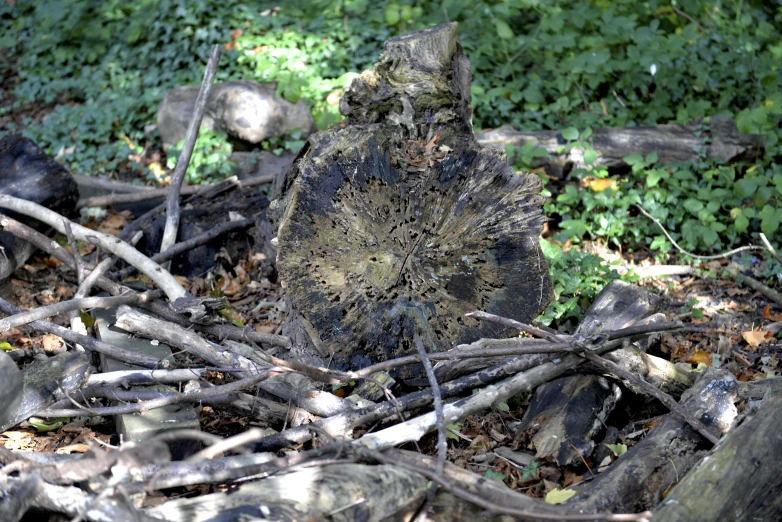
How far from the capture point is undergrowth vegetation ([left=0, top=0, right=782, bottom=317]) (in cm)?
541

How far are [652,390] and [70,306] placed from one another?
3069mm

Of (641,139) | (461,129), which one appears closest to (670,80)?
(641,139)

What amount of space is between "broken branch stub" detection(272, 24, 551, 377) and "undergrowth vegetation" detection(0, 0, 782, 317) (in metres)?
1.78

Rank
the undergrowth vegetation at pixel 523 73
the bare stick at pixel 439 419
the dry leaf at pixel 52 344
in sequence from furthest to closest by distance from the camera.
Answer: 1. the undergrowth vegetation at pixel 523 73
2. the dry leaf at pixel 52 344
3. the bare stick at pixel 439 419

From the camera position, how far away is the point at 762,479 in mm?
2617

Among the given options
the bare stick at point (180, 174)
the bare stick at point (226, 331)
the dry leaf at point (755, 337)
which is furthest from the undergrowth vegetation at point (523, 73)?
the bare stick at point (226, 331)

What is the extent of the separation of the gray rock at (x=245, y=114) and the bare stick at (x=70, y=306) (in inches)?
104

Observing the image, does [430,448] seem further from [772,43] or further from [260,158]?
[772,43]

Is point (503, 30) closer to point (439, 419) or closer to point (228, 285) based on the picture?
point (228, 285)

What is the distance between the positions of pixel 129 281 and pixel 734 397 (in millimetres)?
3710

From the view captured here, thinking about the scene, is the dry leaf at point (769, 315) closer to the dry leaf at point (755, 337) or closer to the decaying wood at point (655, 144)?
the dry leaf at point (755, 337)

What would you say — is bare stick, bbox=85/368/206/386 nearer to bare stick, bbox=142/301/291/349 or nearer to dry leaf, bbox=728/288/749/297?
bare stick, bbox=142/301/291/349

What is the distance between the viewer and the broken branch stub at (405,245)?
3.52 m

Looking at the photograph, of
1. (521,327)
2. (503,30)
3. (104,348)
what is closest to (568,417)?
(521,327)
